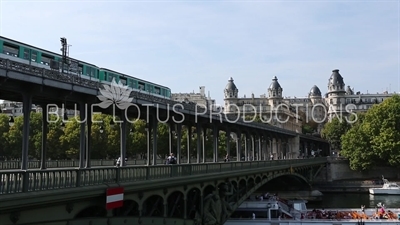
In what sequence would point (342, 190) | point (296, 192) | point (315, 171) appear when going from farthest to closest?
1. point (315, 171)
2. point (342, 190)
3. point (296, 192)

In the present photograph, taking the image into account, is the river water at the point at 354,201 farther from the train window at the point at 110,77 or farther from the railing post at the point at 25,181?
the railing post at the point at 25,181

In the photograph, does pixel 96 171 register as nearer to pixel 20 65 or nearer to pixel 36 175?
pixel 36 175

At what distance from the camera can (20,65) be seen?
17922 millimetres

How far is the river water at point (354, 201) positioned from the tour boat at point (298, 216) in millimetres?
17666

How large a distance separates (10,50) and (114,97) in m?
12.9

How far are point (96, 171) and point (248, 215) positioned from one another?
37.0m

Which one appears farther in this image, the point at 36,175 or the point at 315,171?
the point at 315,171

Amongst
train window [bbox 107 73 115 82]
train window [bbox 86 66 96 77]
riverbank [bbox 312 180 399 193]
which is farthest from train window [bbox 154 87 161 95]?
riverbank [bbox 312 180 399 193]

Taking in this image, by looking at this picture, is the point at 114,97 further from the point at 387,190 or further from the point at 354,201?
the point at 387,190

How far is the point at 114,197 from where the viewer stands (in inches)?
774

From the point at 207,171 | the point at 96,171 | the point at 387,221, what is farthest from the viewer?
the point at 387,221

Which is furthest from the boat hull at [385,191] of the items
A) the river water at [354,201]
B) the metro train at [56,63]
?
the metro train at [56,63]

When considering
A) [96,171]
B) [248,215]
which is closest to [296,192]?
[248,215]

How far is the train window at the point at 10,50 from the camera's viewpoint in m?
32.6
